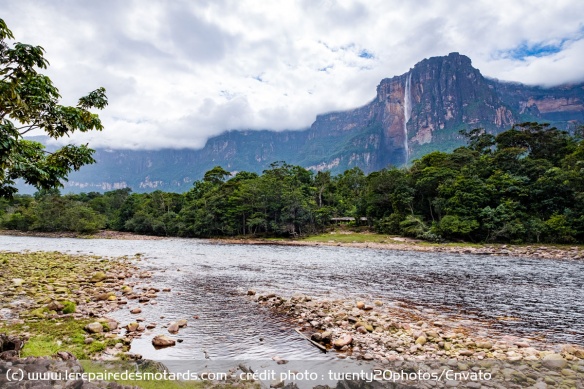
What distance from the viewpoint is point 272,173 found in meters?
87.5

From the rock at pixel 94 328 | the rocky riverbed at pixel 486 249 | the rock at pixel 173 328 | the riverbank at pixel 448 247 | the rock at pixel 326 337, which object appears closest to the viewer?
the rock at pixel 94 328

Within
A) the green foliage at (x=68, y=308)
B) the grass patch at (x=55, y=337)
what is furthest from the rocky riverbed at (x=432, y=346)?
the green foliage at (x=68, y=308)

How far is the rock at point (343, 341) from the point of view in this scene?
29.0 feet

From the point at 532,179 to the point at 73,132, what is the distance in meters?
63.7

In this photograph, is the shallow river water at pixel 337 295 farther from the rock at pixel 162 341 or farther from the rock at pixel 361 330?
the rock at pixel 361 330

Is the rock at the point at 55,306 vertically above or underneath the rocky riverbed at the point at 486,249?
above

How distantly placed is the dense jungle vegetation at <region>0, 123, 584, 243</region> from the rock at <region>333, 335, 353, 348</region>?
4616cm

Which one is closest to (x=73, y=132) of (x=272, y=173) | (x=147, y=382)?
(x=147, y=382)

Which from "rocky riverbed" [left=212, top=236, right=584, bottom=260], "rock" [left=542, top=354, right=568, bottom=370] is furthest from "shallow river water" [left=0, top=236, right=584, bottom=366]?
"rocky riverbed" [left=212, top=236, right=584, bottom=260]

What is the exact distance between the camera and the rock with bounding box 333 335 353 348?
8.83 metres

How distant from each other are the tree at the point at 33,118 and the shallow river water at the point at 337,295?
225 inches

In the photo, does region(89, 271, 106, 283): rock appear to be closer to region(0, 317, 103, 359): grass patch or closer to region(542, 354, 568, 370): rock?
region(0, 317, 103, 359): grass patch

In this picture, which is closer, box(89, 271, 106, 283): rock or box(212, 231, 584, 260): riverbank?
box(89, 271, 106, 283): rock

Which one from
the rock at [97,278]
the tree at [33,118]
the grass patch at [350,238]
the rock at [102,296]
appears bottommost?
the rock at [102,296]
